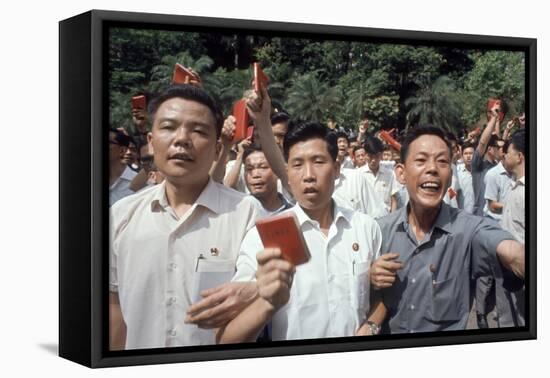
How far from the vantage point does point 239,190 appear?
9594 millimetres

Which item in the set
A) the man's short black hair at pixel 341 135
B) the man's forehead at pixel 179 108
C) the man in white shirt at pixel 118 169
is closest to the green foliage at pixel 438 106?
the man's short black hair at pixel 341 135

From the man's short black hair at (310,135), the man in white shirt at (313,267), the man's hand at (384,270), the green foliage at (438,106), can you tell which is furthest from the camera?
the green foliage at (438,106)

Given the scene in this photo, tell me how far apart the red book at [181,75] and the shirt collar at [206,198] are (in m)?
0.72

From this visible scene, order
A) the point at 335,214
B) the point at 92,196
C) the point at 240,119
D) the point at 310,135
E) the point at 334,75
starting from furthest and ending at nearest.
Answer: the point at 334,75 < the point at 335,214 < the point at 310,135 < the point at 240,119 < the point at 92,196

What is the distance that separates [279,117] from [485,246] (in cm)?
217

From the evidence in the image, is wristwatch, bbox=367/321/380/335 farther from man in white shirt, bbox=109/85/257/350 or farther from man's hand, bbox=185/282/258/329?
man in white shirt, bbox=109/85/257/350

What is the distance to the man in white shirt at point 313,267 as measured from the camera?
9688 millimetres

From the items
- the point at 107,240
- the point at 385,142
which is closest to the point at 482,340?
the point at 385,142

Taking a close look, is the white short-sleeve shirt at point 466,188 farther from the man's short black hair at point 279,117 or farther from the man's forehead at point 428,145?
the man's short black hair at point 279,117

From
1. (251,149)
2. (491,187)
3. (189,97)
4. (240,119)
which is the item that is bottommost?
(491,187)

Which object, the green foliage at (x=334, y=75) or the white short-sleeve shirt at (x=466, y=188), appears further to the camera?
the white short-sleeve shirt at (x=466, y=188)

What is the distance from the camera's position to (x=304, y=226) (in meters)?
9.88

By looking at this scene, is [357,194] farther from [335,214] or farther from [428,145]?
[428,145]

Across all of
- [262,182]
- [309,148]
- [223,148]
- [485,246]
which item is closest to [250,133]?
[223,148]
